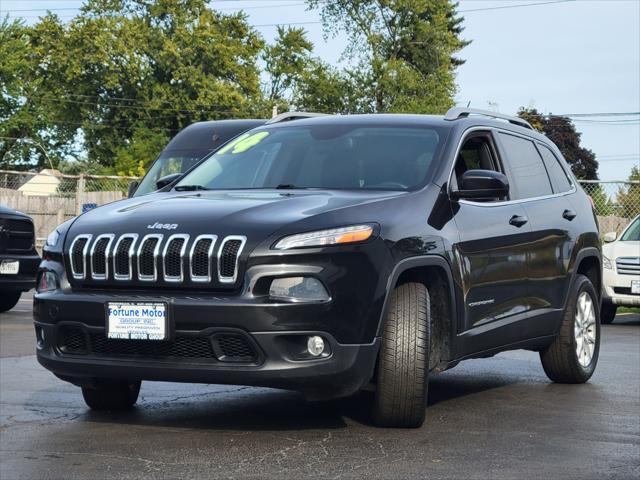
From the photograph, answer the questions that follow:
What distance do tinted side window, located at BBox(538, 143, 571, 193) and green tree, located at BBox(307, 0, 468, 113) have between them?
58208 mm

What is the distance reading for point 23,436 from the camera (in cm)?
633

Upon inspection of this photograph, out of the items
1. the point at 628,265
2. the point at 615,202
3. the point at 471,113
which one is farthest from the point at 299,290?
the point at 615,202

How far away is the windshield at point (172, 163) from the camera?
16.8 m

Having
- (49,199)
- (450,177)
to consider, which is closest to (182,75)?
(49,199)

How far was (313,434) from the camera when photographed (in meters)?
6.36

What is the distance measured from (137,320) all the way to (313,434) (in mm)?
1128

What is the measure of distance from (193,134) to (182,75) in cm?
5027

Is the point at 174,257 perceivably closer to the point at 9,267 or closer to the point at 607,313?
the point at 9,267

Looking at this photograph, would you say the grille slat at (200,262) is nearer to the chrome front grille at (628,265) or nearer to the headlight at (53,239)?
the headlight at (53,239)

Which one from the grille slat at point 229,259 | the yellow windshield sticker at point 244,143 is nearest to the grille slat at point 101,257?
the grille slat at point 229,259

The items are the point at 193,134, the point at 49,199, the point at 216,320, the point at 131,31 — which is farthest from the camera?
the point at 131,31

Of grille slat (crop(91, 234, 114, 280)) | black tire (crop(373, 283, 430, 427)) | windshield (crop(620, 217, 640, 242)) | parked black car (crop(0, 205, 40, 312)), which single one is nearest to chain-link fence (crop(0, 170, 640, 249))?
parked black car (crop(0, 205, 40, 312))

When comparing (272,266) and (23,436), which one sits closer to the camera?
(272,266)

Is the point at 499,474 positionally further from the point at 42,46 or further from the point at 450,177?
the point at 42,46
